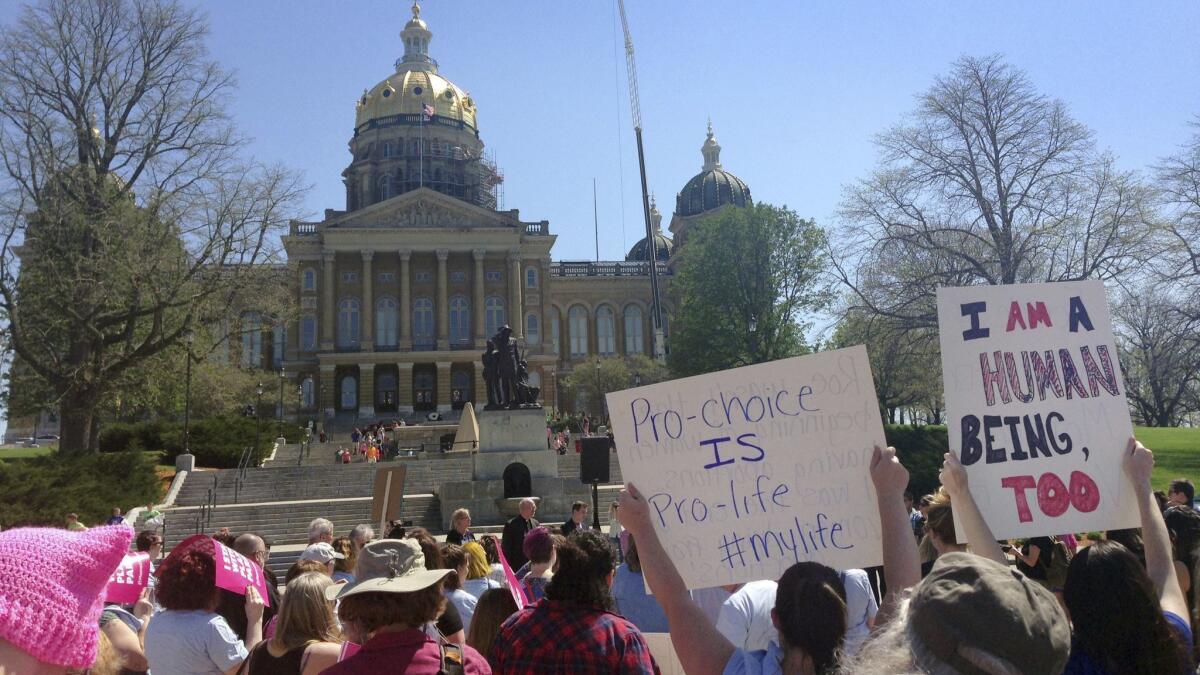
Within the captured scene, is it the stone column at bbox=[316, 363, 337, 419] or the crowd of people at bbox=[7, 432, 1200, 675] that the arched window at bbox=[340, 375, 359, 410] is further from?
the crowd of people at bbox=[7, 432, 1200, 675]

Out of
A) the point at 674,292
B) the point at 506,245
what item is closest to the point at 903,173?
the point at 506,245

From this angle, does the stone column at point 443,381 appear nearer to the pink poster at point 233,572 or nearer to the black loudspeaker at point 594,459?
the black loudspeaker at point 594,459

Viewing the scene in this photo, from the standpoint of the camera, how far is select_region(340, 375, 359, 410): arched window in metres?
66.0

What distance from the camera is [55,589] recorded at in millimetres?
2088

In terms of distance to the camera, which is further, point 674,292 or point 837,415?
point 674,292

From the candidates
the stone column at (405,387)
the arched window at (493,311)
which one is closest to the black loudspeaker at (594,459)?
the stone column at (405,387)

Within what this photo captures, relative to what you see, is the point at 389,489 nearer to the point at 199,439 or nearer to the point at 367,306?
the point at 199,439

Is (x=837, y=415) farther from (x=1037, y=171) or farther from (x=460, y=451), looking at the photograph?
(x=460, y=451)

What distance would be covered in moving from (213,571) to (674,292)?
74.7 metres

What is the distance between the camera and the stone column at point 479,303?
66.4 meters

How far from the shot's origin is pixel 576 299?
79.9 metres

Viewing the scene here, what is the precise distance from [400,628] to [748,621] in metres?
1.29

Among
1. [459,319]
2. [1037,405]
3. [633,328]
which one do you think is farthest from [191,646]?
[633,328]

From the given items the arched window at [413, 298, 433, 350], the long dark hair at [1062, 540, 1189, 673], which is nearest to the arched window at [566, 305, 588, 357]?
the arched window at [413, 298, 433, 350]
